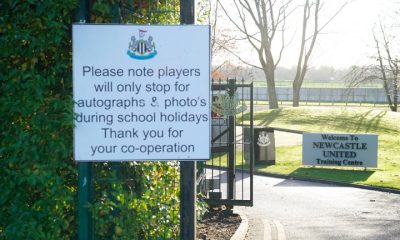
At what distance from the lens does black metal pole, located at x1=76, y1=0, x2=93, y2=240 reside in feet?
18.7

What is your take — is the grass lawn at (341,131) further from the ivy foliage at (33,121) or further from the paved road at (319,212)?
the ivy foliage at (33,121)

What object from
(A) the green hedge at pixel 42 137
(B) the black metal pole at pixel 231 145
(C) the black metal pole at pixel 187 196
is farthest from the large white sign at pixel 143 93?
(B) the black metal pole at pixel 231 145

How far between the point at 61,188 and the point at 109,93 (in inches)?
37.3

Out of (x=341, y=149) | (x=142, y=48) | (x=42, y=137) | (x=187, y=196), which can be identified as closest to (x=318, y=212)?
(x=341, y=149)

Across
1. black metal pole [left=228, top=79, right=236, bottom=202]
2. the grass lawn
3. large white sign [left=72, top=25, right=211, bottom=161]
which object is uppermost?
large white sign [left=72, top=25, right=211, bottom=161]

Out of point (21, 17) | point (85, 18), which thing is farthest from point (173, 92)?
point (21, 17)

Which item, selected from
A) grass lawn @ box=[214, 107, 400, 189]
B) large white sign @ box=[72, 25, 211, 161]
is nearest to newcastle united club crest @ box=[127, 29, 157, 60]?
large white sign @ box=[72, 25, 211, 161]

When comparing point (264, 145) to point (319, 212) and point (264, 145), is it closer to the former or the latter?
point (264, 145)

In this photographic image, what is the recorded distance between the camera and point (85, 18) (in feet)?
18.8

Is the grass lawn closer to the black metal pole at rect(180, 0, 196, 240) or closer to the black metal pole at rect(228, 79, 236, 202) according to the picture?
the black metal pole at rect(228, 79, 236, 202)

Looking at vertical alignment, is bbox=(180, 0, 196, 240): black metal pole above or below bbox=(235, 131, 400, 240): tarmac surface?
above

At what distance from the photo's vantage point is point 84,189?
5746 millimetres

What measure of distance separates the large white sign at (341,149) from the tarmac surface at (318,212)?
2.16m

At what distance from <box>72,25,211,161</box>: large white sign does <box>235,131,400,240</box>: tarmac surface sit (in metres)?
4.78
